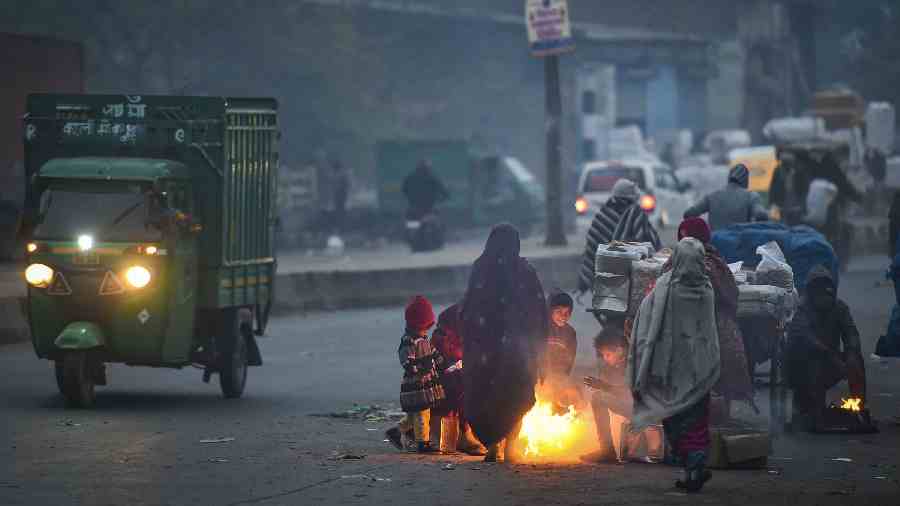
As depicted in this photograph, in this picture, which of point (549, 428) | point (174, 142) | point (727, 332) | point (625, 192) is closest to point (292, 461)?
point (549, 428)

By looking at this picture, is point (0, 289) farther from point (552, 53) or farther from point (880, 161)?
point (880, 161)

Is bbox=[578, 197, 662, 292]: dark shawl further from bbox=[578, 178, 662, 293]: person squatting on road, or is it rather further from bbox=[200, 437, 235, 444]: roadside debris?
bbox=[200, 437, 235, 444]: roadside debris

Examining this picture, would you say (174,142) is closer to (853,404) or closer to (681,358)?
(853,404)

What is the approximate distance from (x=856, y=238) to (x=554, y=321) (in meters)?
20.6

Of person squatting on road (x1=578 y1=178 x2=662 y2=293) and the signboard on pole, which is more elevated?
the signboard on pole

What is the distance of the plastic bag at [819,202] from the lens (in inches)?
985

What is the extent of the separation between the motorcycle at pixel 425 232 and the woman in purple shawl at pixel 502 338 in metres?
20.7

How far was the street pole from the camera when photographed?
1072 inches

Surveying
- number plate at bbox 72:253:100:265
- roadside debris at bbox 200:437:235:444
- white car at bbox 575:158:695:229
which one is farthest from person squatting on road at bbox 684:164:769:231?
white car at bbox 575:158:695:229

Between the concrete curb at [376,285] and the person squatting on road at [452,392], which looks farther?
the concrete curb at [376,285]

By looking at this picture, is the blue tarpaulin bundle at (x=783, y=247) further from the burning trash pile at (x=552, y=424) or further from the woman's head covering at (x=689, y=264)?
the woman's head covering at (x=689, y=264)

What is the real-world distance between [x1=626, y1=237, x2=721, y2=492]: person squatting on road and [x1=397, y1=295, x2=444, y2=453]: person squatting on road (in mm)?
1724

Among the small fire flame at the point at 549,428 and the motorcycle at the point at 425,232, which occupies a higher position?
the motorcycle at the point at 425,232

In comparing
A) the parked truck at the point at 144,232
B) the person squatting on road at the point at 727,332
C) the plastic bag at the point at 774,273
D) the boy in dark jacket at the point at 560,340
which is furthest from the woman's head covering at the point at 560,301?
the parked truck at the point at 144,232
